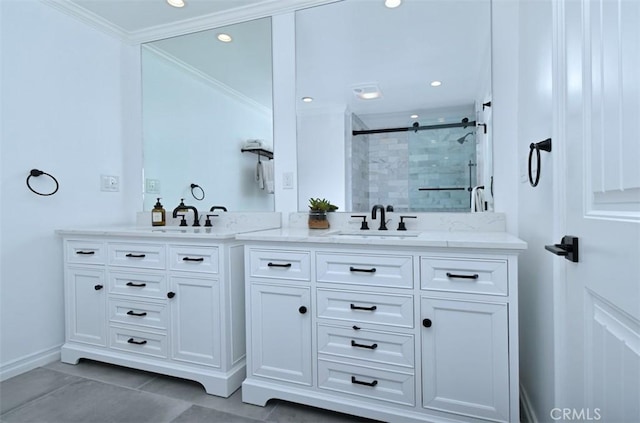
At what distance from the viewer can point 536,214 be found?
4.57 ft

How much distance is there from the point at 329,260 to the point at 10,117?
6.90 feet

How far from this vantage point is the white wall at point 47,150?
2.01 metres

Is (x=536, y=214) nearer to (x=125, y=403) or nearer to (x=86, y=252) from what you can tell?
(x=125, y=403)

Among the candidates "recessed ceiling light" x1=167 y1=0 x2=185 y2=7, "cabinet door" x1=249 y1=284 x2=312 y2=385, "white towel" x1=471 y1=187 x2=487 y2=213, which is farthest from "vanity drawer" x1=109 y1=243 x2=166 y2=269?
"white towel" x1=471 y1=187 x2=487 y2=213

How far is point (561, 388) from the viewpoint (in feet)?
3.45

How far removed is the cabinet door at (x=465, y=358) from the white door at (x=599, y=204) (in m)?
0.28

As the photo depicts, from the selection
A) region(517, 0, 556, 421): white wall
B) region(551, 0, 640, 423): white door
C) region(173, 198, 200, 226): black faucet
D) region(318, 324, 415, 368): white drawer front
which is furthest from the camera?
region(173, 198, 200, 226): black faucet

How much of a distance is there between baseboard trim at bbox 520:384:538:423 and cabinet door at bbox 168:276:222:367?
1513 mm

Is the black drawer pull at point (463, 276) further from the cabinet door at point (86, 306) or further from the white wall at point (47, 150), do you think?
the white wall at point (47, 150)

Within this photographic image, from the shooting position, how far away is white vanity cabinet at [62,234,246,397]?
1812 mm

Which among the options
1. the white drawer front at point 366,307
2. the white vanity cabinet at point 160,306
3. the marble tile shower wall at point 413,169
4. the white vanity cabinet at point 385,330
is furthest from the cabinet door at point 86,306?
the marble tile shower wall at point 413,169

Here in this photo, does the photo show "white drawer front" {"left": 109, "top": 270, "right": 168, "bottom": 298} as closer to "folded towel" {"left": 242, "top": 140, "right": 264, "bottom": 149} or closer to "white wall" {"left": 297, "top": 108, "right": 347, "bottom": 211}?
"white wall" {"left": 297, "top": 108, "right": 347, "bottom": 211}

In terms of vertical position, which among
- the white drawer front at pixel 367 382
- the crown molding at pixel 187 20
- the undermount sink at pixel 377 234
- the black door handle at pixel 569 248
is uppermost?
the crown molding at pixel 187 20

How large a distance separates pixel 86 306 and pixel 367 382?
1.85 m
